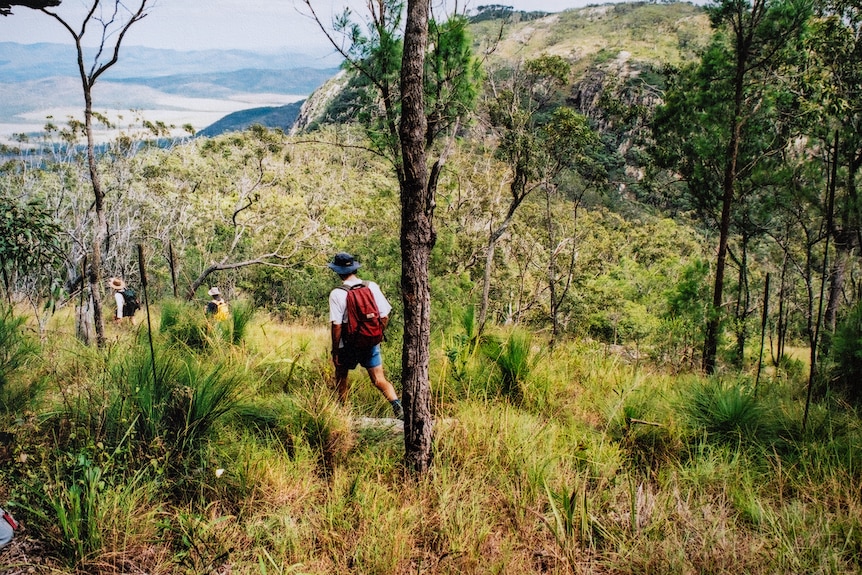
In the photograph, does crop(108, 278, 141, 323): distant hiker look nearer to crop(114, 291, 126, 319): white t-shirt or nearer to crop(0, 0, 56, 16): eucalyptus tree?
crop(114, 291, 126, 319): white t-shirt

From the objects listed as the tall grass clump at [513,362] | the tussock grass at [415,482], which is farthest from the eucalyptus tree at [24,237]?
the tall grass clump at [513,362]

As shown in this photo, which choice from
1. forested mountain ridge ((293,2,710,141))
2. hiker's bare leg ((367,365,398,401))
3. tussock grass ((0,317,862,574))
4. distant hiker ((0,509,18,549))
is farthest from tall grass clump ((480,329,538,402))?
forested mountain ridge ((293,2,710,141))

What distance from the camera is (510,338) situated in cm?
464

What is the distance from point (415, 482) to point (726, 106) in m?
9.57

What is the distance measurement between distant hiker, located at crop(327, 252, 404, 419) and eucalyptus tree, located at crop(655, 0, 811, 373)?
5654mm

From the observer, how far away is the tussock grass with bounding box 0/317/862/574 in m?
2.46

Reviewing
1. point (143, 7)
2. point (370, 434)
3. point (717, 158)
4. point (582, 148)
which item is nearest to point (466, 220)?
point (582, 148)

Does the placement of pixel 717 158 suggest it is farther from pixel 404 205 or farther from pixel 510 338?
pixel 404 205

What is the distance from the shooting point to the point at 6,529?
229 cm

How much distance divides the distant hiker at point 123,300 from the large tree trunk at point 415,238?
→ 336 inches

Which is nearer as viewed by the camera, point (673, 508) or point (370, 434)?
point (673, 508)

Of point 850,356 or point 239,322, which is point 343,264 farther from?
point 850,356

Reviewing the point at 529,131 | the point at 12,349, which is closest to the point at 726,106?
the point at 529,131

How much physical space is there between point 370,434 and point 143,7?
5.53 metres
